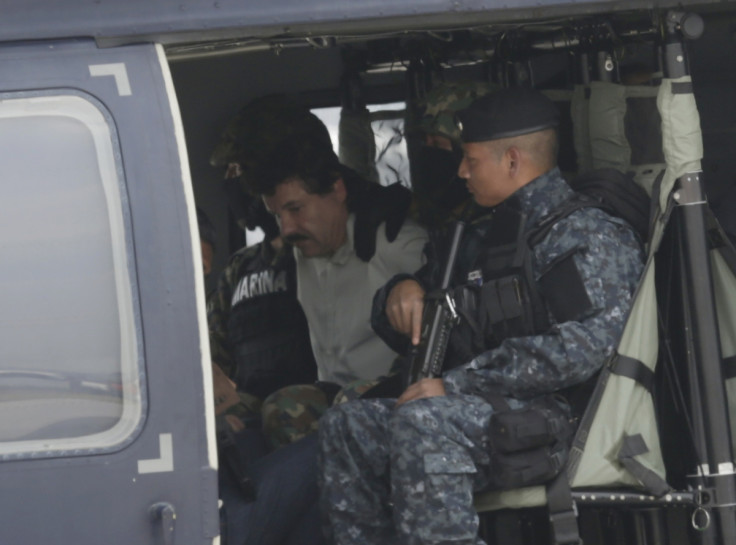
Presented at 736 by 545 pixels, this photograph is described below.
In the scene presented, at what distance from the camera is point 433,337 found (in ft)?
10.6

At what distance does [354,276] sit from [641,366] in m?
1.29

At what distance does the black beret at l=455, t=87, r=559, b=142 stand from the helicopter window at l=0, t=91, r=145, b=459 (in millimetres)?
1132

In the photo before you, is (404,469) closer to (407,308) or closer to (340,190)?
(407,308)

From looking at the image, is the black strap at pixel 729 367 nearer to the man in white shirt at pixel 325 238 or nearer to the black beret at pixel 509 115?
the black beret at pixel 509 115

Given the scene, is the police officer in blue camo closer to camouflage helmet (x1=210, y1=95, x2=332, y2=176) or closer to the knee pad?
the knee pad

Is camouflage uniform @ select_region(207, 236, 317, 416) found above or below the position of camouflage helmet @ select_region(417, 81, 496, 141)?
below

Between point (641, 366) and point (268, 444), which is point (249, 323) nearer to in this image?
point (268, 444)

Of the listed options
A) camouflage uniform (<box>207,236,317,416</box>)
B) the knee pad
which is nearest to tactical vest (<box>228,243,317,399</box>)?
camouflage uniform (<box>207,236,317,416</box>)

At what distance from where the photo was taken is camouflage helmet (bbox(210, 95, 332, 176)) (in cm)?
419

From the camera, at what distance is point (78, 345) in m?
2.59

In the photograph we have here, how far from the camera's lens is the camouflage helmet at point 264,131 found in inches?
165

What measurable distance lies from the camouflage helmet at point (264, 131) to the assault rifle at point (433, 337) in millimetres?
1094

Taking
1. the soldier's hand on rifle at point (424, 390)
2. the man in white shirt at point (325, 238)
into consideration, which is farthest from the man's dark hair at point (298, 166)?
the soldier's hand on rifle at point (424, 390)

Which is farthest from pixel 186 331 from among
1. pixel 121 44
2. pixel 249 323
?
pixel 249 323
